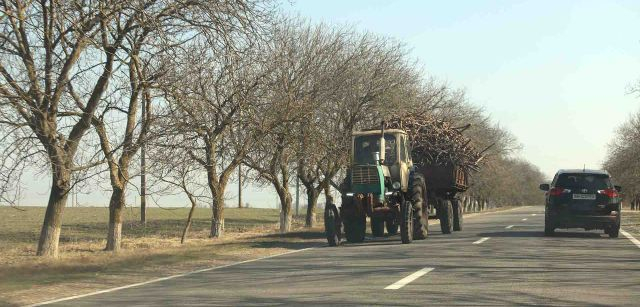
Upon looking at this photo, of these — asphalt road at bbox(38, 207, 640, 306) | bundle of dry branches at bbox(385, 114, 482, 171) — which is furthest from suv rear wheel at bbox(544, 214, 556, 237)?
asphalt road at bbox(38, 207, 640, 306)

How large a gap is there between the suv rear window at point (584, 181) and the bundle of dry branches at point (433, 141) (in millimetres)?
3939

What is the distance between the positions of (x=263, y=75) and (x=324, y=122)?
7066 mm

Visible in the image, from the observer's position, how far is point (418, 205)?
1992cm

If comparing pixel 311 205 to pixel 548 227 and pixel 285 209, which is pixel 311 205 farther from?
pixel 548 227

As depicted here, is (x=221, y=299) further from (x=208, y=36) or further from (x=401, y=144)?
(x=401, y=144)

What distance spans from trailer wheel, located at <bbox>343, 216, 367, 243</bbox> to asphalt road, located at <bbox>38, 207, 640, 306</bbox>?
267 cm

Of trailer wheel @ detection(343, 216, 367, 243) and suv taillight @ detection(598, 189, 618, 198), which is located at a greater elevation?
suv taillight @ detection(598, 189, 618, 198)

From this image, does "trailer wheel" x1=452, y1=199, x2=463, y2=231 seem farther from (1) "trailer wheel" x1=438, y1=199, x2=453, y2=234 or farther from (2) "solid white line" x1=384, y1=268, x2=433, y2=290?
(2) "solid white line" x1=384, y1=268, x2=433, y2=290

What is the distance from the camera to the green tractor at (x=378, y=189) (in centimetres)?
1902

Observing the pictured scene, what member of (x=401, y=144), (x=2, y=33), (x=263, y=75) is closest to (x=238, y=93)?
(x=263, y=75)

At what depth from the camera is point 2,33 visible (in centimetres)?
1695

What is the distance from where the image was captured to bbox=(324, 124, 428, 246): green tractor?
62.4 feet

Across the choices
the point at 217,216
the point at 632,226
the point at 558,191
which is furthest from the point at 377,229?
the point at 632,226

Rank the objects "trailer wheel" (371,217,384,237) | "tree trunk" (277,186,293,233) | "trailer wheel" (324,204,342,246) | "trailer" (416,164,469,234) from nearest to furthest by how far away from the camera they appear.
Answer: "trailer wheel" (324,204,342,246), "trailer wheel" (371,217,384,237), "trailer" (416,164,469,234), "tree trunk" (277,186,293,233)
